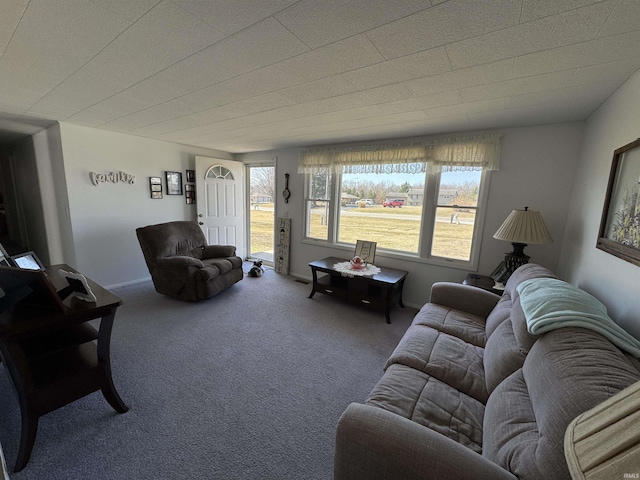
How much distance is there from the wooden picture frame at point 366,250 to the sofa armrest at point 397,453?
101 inches

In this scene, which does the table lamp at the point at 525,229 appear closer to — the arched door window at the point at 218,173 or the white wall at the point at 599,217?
the white wall at the point at 599,217

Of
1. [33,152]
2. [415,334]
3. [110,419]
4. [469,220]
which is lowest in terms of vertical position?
[110,419]

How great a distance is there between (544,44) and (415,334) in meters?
1.75

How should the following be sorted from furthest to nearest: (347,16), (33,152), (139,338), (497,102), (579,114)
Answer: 1. (33,152)
2. (139,338)
3. (579,114)
4. (497,102)
5. (347,16)

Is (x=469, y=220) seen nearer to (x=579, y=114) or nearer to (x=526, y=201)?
(x=526, y=201)

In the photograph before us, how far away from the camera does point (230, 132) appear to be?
3322 millimetres

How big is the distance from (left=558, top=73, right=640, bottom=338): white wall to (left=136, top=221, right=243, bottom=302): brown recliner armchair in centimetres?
353

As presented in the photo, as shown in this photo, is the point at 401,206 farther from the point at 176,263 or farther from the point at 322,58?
the point at 176,263

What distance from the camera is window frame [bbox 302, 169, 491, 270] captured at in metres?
2.96

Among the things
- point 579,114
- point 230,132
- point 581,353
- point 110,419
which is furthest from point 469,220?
point 110,419

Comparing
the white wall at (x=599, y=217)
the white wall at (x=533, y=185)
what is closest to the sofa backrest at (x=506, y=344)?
the white wall at (x=599, y=217)

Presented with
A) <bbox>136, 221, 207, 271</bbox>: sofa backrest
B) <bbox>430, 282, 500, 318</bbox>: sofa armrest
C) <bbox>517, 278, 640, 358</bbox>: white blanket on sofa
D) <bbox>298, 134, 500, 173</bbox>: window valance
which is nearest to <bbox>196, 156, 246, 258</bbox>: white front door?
<bbox>136, 221, 207, 271</bbox>: sofa backrest

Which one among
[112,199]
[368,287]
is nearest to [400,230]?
[368,287]

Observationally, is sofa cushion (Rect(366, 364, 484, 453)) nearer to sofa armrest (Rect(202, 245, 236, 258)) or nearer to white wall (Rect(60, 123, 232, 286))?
sofa armrest (Rect(202, 245, 236, 258))
